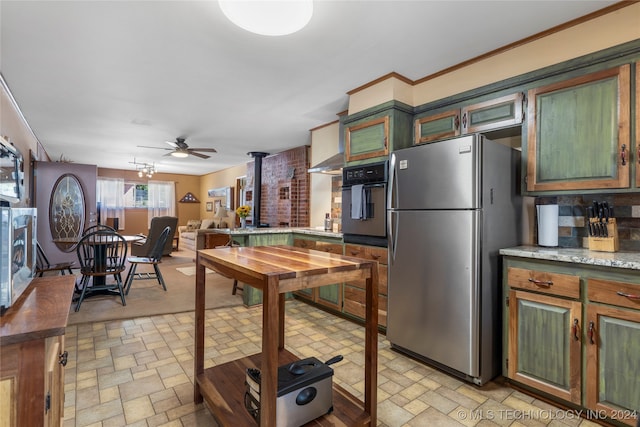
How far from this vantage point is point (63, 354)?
3.84 feet

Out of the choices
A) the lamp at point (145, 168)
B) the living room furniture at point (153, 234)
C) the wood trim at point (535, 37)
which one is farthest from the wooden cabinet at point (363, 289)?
the lamp at point (145, 168)

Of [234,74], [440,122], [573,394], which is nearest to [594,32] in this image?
[440,122]

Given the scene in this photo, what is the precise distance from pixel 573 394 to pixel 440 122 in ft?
6.92

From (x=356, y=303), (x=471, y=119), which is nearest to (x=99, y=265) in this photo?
(x=356, y=303)

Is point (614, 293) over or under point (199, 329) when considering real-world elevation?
over

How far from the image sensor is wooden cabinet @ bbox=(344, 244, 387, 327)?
272cm

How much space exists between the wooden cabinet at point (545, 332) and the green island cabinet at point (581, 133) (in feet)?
2.20

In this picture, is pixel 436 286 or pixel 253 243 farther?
pixel 253 243

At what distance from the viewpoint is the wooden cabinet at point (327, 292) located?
3.22 meters

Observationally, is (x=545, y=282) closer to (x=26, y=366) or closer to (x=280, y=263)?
(x=280, y=263)

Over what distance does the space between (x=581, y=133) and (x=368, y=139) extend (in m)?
1.60

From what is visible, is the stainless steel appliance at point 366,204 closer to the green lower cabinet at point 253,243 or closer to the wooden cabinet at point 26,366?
the green lower cabinet at point 253,243

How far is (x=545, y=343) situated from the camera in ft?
5.90

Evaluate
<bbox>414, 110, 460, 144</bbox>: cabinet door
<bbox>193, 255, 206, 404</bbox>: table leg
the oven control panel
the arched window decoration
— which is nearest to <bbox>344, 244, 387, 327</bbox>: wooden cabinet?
the oven control panel
